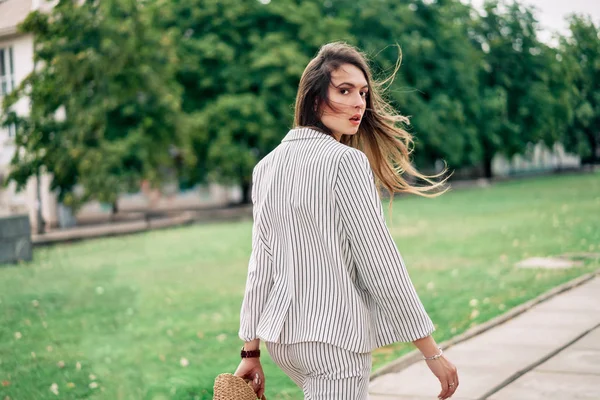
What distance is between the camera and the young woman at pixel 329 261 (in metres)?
2.78

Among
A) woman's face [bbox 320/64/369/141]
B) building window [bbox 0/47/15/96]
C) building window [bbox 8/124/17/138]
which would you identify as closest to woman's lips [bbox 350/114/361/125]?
woman's face [bbox 320/64/369/141]

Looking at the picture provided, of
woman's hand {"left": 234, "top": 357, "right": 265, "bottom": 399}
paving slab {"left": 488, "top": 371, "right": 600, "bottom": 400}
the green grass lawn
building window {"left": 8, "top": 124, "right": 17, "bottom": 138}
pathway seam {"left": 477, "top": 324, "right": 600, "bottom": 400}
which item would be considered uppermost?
building window {"left": 8, "top": 124, "right": 17, "bottom": 138}

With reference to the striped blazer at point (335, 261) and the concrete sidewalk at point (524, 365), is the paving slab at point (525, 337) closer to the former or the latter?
the concrete sidewalk at point (524, 365)

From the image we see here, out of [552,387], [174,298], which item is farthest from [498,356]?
[174,298]

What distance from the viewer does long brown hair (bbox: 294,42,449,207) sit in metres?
3.03

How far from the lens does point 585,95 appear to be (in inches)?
2820

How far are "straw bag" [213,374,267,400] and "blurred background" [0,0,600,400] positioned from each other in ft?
4.94

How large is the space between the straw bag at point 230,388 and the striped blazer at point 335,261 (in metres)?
0.18

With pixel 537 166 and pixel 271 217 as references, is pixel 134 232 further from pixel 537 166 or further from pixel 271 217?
pixel 537 166

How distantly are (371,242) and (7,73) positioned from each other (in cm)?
2238

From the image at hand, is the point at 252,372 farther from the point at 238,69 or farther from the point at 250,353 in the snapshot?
the point at 238,69

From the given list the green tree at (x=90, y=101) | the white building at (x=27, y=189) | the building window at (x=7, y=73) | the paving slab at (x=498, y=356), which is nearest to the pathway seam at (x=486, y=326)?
the paving slab at (x=498, y=356)

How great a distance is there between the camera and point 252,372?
10.5ft

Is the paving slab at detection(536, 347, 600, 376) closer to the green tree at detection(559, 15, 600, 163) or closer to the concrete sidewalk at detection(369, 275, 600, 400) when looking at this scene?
the concrete sidewalk at detection(369, 275, 600, 400)
